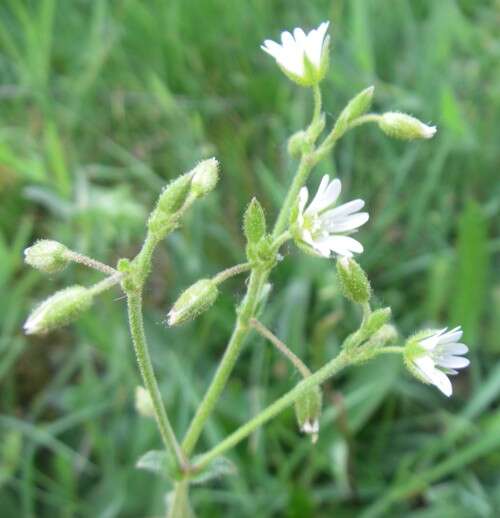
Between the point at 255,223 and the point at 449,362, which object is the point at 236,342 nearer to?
the point at 255,223

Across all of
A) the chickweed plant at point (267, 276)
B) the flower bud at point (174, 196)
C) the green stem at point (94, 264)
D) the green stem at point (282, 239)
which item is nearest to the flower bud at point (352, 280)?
the chickweed plant at point (267, 276)

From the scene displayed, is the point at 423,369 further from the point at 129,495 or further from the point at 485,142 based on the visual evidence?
the point at 485,142

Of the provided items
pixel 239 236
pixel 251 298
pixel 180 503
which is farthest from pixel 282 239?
pixel 239 236

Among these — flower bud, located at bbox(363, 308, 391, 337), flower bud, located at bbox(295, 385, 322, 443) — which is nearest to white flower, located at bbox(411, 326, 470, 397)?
flower bud, located at bbox(363, 308, 391, 337)

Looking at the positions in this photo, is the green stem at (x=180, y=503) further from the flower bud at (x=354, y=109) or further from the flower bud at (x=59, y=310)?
the flower bud at (x=354, y=109)

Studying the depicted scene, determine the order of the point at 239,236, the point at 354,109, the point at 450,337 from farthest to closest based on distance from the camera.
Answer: the point at 239,236 < the point at 354,109 < the point at 450,337

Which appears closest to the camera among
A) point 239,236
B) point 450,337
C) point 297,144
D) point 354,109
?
point 450,337
